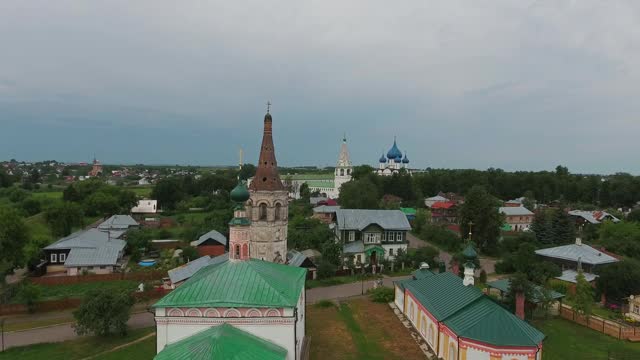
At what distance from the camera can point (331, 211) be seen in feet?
199

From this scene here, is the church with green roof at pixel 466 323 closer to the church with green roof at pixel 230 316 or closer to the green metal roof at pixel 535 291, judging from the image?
the green metal roof at pixel 535 291

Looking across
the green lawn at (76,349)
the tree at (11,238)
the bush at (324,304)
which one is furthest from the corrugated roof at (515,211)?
the tree at (11,238)

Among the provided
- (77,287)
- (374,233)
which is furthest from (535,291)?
(77,287)

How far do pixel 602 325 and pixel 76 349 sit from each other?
2571cm

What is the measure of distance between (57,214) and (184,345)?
38.4 m

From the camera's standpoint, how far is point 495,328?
16.1 meters

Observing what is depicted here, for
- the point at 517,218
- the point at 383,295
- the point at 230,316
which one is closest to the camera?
the point at 230,316

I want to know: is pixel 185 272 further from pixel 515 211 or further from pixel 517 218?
pixel 515 211

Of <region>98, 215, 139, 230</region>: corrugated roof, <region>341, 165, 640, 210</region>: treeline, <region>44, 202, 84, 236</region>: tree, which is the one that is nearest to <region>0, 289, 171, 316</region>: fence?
<region>44, 202, 84, 236</region>: tree

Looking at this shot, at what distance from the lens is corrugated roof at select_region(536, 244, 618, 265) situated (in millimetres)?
32997

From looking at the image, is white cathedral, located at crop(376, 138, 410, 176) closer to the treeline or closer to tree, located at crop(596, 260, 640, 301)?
the treeline

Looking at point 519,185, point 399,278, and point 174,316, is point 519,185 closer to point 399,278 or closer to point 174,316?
point 399,278

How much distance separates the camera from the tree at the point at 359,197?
56.8m

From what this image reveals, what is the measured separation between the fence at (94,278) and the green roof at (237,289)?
19.2 metres
